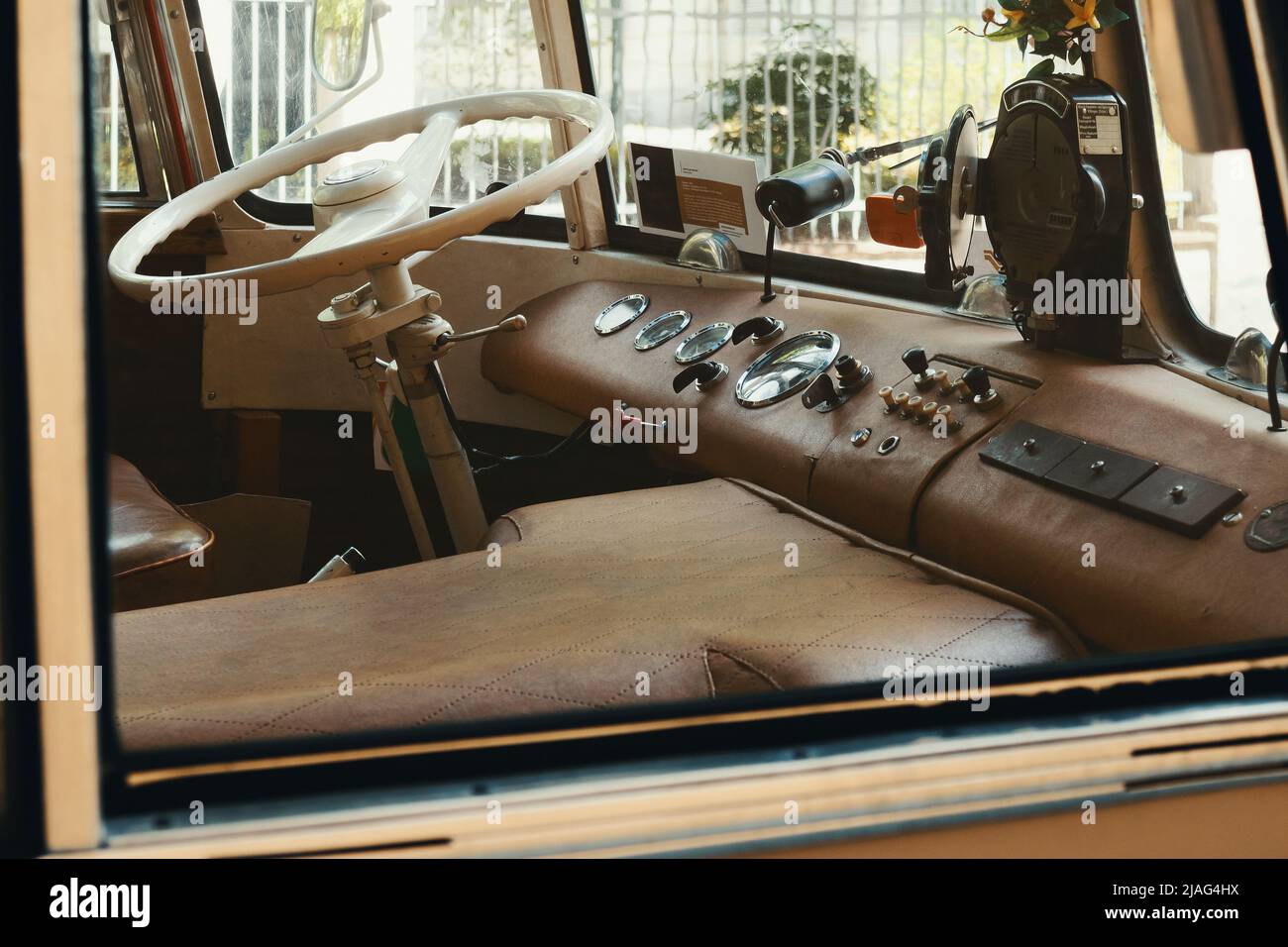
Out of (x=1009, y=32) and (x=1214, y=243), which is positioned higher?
(x=1009, y=32)

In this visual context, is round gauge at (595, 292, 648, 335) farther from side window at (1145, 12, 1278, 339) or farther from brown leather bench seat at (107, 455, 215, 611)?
side window at (1145, 12, 1278, 339)

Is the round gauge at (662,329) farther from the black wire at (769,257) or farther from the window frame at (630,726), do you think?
the window frame at (630,726)

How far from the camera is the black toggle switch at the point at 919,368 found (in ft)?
6.93

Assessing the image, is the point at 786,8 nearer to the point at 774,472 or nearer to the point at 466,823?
the point at 774,472

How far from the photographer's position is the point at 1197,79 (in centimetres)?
105

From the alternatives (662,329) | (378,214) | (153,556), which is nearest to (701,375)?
(662,329)

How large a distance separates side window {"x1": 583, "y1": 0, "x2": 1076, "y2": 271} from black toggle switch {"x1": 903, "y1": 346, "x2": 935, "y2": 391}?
0.56 metres

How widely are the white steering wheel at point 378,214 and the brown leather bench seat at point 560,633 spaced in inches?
17.4

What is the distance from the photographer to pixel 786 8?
9.84ft

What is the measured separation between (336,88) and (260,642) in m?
Answer: 1.60

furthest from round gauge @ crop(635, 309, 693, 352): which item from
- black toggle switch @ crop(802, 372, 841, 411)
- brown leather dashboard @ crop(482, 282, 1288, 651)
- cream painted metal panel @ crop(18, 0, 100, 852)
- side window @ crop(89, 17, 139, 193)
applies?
cream painted metal panel @ crop(18, 0, 100, 852)

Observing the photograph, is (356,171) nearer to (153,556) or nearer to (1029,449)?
(153,556)

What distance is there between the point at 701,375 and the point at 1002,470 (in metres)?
0.81
